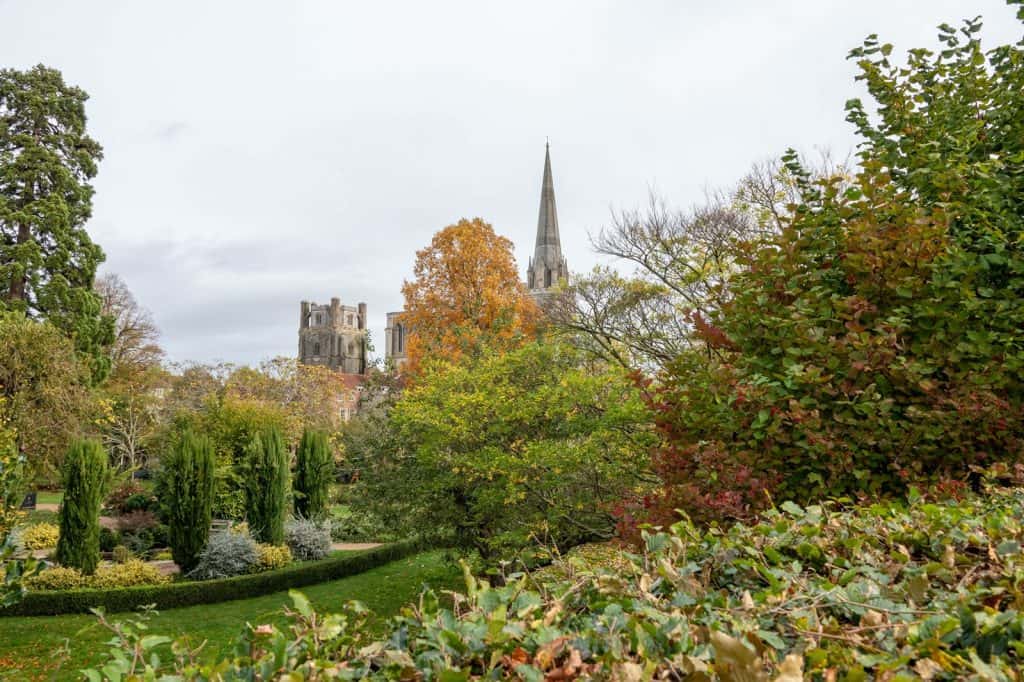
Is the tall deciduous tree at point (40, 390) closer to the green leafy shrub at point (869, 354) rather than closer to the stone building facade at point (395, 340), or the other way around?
the green leafy shrub at point (869, 354)

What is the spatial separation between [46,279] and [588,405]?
21.9 meters

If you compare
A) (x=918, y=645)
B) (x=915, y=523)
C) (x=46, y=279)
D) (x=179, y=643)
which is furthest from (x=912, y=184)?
(x=46, y=279)

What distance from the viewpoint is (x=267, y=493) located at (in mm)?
18219

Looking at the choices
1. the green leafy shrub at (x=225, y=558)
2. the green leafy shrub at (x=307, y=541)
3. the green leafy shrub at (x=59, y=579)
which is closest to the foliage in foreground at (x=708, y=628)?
the green leafy shrub at (x=59, y=579)

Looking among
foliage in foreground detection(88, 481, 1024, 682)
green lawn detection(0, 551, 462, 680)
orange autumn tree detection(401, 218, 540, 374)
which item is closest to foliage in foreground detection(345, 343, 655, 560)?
green lawn detection(0, 551, 462, 680)

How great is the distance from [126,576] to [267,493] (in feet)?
12.9

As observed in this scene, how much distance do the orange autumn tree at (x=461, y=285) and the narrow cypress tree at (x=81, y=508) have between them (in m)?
12.4

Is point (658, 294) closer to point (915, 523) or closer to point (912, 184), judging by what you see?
point (912, 184)

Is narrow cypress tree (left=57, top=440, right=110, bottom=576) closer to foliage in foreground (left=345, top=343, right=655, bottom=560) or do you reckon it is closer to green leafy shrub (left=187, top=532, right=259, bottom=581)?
green leafy shrub (left=187, top=532, right=259, bottom=581)

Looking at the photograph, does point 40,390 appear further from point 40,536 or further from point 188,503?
point 188,503

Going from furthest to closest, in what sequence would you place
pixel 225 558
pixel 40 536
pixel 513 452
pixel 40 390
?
pixel 40 390
pixel 40 536
pixel 225 558
pixel 513 452

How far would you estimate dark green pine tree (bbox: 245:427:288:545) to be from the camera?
18.2m

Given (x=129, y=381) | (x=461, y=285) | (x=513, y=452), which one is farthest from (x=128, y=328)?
(x=513, y=452)

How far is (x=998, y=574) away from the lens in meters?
2.13
